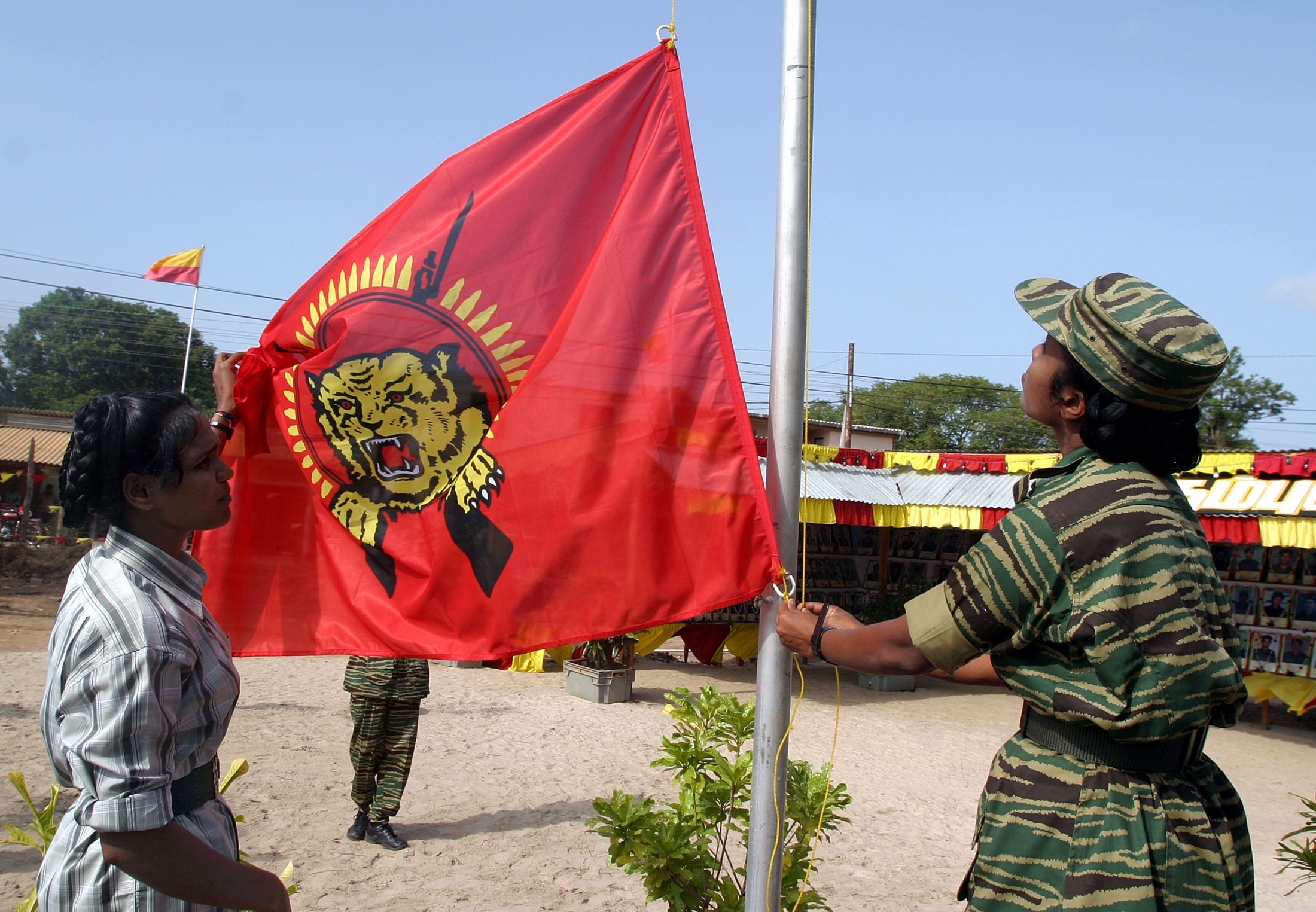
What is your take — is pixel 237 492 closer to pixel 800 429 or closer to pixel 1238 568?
pixel 800 429

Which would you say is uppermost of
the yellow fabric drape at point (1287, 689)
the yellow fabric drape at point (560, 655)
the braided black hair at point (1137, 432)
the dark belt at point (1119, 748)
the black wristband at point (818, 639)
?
the braided black hair at point (1137, 432)

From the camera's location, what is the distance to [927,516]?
10.6 m

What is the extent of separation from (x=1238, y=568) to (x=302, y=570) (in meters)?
10.9

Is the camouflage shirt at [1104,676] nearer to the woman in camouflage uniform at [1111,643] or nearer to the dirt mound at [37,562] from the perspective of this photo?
the woman in camouflage uniform at [1111,643]

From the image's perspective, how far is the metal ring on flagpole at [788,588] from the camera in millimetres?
2328

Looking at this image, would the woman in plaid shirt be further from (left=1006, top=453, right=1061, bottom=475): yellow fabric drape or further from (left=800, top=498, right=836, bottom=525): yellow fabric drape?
(left=1006, top=453, right=1061, bottom=475): yellow fabric drape

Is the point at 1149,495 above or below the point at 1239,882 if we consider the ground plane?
above

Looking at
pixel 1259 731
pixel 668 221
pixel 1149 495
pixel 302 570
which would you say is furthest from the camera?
pixel 1259 731

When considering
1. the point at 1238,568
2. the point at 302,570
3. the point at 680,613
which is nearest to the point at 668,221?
the point at 680,613

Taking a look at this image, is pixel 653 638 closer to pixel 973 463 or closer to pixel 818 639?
pixel 973 463

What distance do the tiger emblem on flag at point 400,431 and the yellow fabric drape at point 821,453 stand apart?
27.0 ft

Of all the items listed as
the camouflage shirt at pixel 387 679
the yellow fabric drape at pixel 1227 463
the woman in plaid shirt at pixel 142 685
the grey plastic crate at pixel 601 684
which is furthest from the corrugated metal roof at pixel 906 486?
the woman in plaid shirt at pixel 142 685

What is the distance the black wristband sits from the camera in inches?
81.3

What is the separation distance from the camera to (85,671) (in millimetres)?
1459
